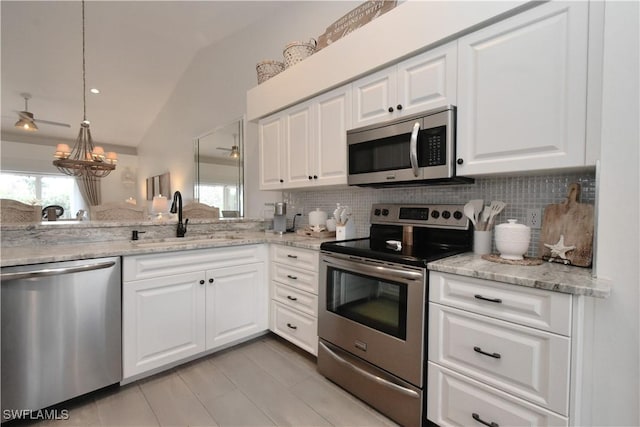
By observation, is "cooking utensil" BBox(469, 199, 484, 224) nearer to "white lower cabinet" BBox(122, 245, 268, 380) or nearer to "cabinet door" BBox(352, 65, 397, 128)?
"cabinet door" BBox(352, 65, 397, 128)

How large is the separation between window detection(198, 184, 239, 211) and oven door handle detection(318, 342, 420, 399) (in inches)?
93.7

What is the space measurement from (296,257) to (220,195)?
2300 millimetres

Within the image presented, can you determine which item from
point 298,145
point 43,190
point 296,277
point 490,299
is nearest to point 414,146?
point 490,299

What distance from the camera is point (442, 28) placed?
4.91ft

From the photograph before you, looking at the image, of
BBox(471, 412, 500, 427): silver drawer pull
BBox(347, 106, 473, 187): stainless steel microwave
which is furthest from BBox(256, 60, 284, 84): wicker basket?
BBox(471, 412, 500, 427): silver drawer pull

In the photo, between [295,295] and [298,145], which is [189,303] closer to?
[295,295]

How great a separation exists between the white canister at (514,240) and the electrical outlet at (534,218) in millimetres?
223

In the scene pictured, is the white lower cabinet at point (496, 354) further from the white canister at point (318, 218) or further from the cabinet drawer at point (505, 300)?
the white canister at point (318, 218)

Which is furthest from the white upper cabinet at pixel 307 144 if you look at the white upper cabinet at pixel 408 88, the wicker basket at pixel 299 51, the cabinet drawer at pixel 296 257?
the cabinet drawer at pixel 296 257

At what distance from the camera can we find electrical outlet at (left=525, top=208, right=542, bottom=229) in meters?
1.52

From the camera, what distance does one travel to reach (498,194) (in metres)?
1.67

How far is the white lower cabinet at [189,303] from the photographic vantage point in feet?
5.83

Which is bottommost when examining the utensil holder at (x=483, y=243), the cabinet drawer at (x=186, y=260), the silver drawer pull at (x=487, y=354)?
the silver drawer pull at (x=487, y=354)

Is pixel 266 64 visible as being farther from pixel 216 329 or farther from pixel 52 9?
pixel 52 9
